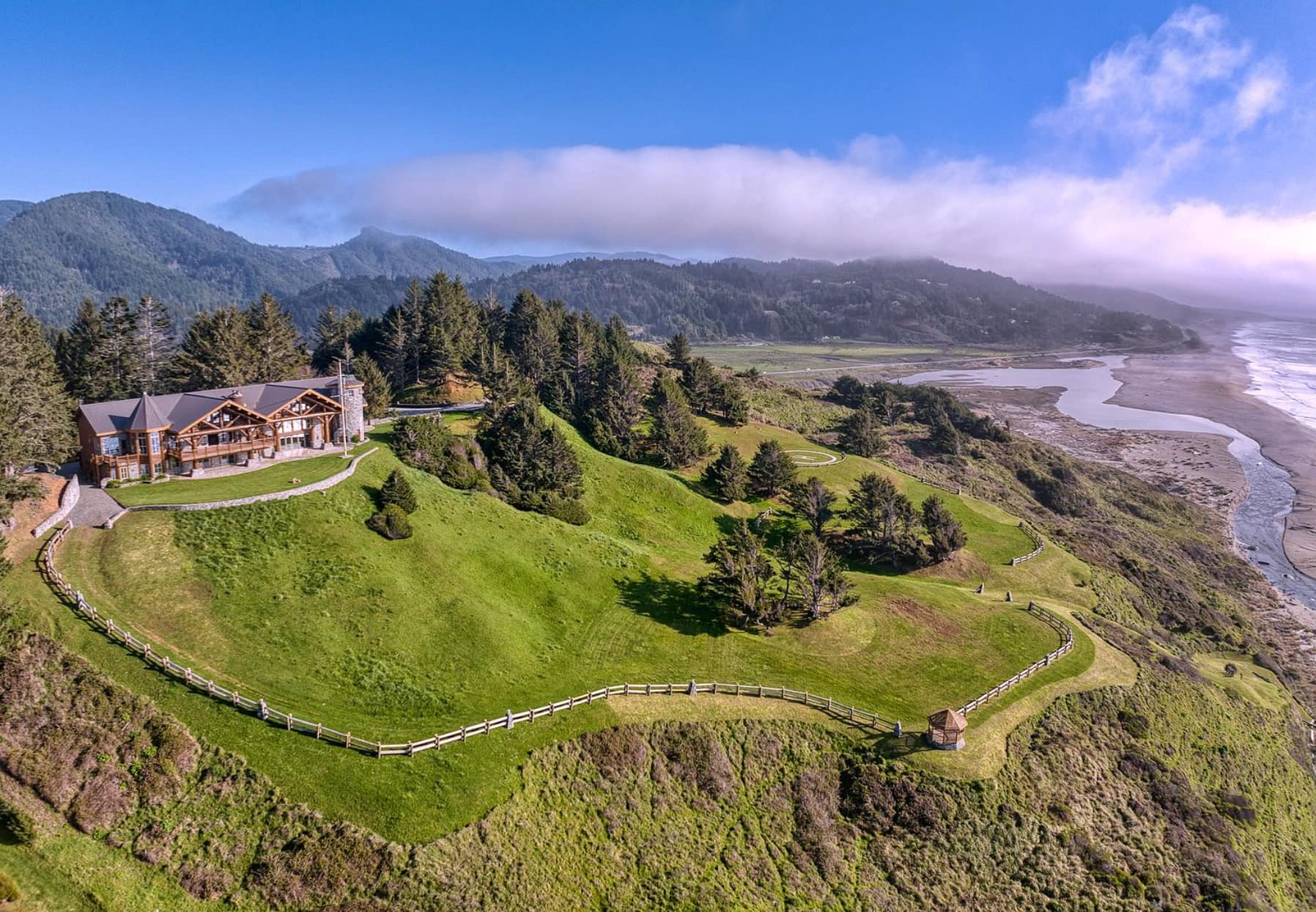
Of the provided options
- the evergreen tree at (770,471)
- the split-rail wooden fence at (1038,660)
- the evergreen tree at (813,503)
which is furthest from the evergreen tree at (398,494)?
the evergreen tree at (770,471)

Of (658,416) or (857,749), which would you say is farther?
(658,416)

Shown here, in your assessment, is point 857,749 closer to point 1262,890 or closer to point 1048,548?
point 1262,890

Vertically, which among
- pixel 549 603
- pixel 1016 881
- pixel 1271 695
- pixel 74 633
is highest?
pixel 74 633

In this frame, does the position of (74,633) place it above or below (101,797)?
above

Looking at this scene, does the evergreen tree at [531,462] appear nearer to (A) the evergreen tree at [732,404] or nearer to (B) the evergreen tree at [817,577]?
(B) the evergreen tree at [817,577]

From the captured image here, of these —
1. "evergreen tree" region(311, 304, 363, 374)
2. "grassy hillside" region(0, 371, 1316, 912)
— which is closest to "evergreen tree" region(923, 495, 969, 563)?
"grassy hillside" region(0, 371, 1316, 912)

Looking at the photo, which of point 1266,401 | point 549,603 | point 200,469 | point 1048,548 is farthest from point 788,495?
point 1266,401

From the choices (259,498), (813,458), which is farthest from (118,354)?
(813,458)

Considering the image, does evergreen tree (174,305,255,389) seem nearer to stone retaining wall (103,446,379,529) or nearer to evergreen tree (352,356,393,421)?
evergreen tree (352,356,393,421)

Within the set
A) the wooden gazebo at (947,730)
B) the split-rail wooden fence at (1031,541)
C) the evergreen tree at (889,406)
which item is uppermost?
the evergreen tree at (889,406)
